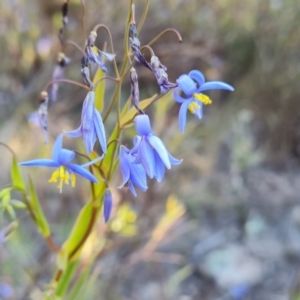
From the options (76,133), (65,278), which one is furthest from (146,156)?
(65,278)

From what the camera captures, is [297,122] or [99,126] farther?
[297,122]

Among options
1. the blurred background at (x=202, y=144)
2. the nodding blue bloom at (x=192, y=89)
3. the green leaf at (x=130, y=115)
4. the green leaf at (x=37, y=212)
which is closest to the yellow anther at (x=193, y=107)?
the nodding blue bloom at (x=192, y=89)

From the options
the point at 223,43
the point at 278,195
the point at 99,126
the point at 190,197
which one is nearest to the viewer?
the point at 99,126

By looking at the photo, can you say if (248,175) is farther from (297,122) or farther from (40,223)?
(40,223)

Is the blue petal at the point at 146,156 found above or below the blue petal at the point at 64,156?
above

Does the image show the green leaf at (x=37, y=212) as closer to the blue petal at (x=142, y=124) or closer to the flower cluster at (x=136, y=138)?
the flower cluster at (x=136, y=138)

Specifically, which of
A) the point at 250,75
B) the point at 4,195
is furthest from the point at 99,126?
the point at 250,75
